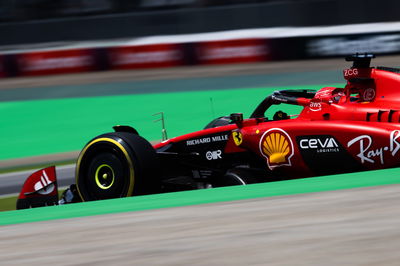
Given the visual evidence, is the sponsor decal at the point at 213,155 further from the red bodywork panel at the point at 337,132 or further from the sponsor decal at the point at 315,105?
the sponsor decal at the point at 315,105

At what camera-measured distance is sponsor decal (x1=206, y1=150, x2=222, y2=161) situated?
796 centimetres

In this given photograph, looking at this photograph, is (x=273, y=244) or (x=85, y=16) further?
(x=85, y=16)

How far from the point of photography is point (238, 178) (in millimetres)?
7566

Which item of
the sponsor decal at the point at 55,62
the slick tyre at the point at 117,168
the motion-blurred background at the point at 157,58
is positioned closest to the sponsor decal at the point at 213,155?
the slick tyre at the point at 117,168

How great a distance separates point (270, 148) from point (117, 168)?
162 cm

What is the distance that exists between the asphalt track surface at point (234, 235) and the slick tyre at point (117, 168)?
1.69 metres

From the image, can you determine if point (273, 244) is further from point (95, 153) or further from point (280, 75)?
point (280, 75)

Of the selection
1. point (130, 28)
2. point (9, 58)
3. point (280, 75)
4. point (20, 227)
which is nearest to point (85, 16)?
point (130, 28)

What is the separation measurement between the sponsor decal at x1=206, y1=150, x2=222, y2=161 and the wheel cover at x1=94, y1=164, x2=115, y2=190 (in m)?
1.12

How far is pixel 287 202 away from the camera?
541 cm

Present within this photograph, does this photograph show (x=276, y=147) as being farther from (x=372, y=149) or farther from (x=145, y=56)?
(x=145, y=56)

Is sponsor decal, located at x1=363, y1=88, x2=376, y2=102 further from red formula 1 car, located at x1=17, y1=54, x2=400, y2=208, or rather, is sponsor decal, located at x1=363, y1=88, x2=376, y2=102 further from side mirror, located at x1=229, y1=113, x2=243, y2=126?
side mirror, located at x1=229, y1=113, x2=243, y2=126

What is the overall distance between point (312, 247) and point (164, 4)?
74.8 feet

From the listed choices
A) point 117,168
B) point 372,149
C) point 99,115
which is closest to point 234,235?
point 372,149
